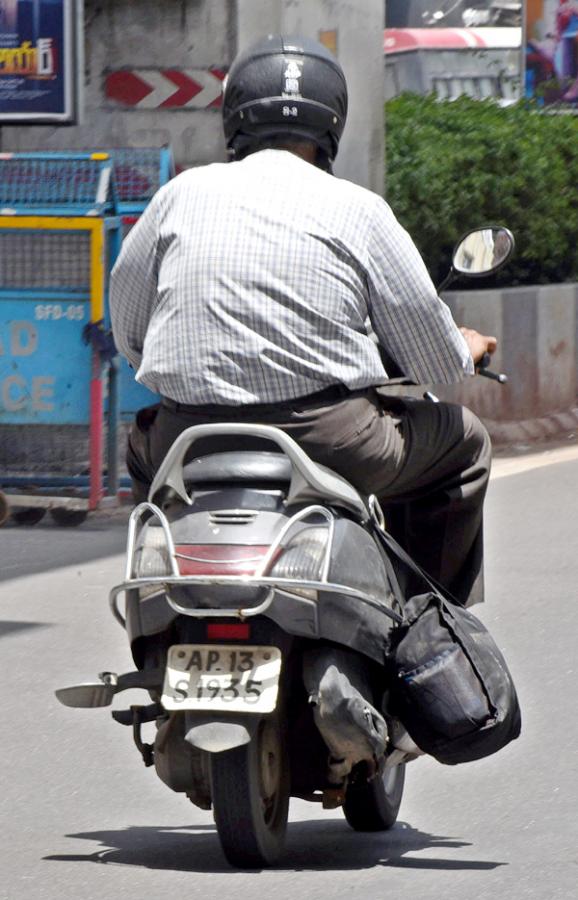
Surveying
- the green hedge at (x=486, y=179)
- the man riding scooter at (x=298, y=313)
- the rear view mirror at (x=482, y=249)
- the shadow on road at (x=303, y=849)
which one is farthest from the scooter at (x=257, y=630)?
the green hedge at (x=486, y=179)

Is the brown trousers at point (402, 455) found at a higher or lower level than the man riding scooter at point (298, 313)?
lower

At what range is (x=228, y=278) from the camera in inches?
171

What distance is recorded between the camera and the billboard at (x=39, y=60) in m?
10.5

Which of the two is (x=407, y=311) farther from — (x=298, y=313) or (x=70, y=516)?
(x=70, y=516)

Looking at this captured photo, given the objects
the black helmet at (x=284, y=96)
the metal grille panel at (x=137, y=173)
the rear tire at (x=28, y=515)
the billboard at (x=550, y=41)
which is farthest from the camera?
the billboard at (x=550, y=41)

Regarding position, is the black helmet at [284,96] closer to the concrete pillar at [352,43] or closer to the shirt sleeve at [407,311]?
the shirt sleeve at [407,311]

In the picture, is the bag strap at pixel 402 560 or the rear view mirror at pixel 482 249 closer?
the bag strap at pixel 402 560

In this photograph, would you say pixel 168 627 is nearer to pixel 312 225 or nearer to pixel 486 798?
pixel 312 225

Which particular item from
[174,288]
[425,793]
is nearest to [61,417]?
[425,793]

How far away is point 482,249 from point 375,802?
1.34 m

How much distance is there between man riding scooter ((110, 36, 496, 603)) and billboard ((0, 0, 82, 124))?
238 inches

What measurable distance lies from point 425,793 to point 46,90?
20.2 ft

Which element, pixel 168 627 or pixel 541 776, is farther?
pixel 541 776

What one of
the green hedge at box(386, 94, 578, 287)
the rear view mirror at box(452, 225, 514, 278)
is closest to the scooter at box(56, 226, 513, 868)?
the rear view mirror at box(452, 225, 514, 278)
